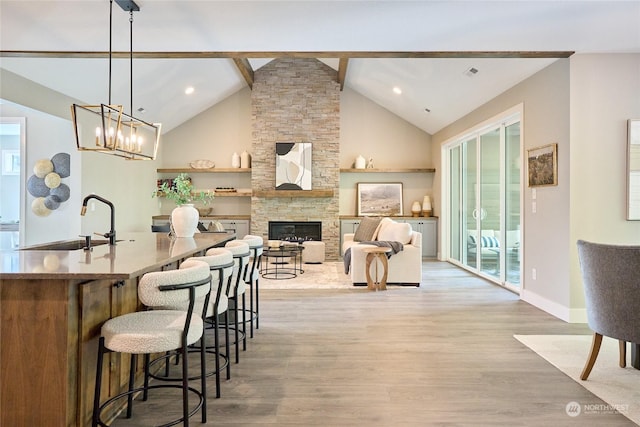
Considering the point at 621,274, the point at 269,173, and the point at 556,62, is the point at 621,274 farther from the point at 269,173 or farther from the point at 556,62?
the point at 269,173

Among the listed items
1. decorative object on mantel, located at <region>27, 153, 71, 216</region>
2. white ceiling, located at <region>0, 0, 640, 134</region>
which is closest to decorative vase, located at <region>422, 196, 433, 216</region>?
white ceiling, located at <region>0, 0, 640, 134</region>

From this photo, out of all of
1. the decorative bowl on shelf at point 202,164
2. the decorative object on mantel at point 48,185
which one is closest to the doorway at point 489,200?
the decorative bowl on shelf at point 202,164

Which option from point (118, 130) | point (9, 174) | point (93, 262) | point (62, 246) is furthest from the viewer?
point (9, 174)

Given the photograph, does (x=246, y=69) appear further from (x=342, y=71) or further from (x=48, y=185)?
(x=48, y=185)

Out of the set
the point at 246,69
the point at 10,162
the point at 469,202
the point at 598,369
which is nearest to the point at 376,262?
the point at 469,202

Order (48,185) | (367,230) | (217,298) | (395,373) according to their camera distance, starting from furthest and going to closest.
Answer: (367,230) < (48,185) < (395,373) < (217,298)

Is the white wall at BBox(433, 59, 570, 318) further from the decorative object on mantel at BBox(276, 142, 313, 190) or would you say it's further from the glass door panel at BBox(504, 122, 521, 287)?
the decorative object on mantel at BBox(276, 142, 313, 190)

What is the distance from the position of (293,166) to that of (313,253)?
1955mm

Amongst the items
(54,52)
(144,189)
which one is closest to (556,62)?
(54,52)

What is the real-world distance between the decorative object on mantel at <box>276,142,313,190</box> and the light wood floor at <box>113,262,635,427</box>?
14.8ft

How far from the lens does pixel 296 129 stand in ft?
30.6

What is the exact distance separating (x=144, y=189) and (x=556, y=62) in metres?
7.56

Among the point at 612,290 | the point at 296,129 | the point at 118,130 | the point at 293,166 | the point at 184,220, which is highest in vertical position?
the point at 296,129

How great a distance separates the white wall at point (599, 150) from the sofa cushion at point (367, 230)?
12.2 feet
